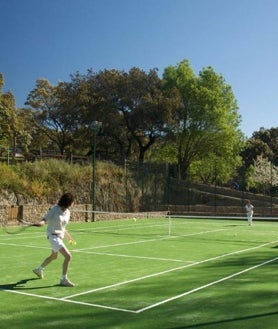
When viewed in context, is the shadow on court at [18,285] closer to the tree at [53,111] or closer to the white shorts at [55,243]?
the white shorts at [55,243]

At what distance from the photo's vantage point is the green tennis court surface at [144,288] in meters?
7.43

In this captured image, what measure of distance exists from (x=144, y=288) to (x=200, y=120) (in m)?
49.7

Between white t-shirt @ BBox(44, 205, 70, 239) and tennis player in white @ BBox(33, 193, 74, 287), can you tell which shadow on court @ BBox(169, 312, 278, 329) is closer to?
tennis player in white @ BBox(33, 193, 74, 287)

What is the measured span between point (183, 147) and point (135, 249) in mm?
44517

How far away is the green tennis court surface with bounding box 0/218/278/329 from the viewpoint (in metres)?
7.43

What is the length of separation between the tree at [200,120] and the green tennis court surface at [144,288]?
137 ft

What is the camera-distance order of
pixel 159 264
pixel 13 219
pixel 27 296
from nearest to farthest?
1. pixel 27 296
2. pixel 159 264
3. pixel 13 219

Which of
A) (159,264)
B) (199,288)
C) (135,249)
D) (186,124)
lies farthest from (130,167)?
(199,288)

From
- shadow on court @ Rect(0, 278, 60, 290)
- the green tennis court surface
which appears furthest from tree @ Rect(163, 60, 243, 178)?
shadow on court @ Rect(0, 278, 60, 290)

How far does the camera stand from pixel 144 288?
32.2 feet

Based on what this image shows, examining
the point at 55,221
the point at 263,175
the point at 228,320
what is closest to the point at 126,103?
the point at 263,175

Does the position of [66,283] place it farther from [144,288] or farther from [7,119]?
[7,119]

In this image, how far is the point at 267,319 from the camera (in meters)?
7.47

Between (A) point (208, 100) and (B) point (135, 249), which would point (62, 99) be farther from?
(B) point (135, 249)
